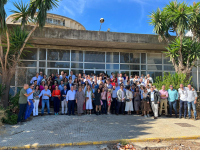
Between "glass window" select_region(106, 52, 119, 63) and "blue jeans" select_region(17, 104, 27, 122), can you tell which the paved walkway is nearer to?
"blue jeans" select_region(17, 104, 27, 122)

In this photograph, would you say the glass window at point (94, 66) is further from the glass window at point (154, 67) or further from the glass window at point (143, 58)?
the glass window at point (154, 67)

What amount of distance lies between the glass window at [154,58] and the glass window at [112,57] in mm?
3170

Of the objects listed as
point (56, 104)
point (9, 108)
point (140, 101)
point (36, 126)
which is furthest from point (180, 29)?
point (9, 108)

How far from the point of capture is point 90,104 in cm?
870

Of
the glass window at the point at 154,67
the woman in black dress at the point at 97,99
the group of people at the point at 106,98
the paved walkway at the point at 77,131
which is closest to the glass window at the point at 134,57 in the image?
the glass window at the point at 154,67

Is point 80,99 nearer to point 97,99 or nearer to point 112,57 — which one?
point 97,99

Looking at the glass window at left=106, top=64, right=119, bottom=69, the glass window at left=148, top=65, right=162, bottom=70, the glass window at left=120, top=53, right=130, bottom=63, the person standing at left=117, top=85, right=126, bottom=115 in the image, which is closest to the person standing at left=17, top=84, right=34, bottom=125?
the person standing at left=117, top=85, right=126, bottom=115

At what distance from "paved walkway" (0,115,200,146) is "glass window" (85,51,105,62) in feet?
24.4

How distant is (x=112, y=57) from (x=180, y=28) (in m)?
5.97

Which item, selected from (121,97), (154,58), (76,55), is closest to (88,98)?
(121,97)

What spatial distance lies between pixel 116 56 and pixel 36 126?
9876mm

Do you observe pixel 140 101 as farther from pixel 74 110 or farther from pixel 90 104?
pixel 74 110

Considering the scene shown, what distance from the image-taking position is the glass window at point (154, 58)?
50.2ft

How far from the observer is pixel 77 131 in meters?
6.01
